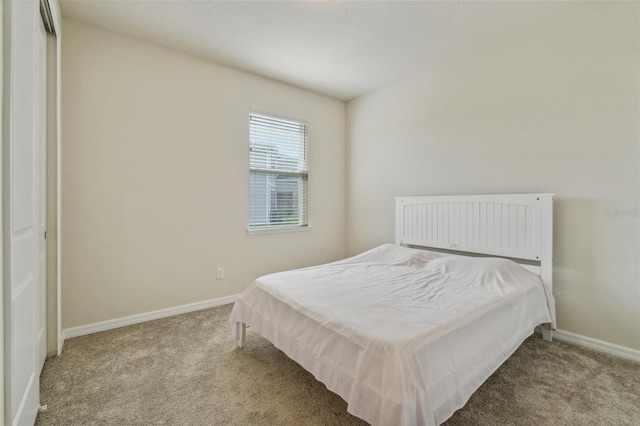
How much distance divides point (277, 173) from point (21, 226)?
2512 mm

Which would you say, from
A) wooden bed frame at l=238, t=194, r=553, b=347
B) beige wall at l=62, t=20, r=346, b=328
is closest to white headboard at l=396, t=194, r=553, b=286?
wooden bed frame at l=238, t=194, r=553, b=347

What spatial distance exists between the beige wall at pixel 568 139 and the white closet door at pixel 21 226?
3106 millimetres

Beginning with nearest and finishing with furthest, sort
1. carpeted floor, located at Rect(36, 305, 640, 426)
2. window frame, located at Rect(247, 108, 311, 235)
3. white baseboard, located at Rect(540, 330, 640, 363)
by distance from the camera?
carpeted floor, located at Rect(36, 305, 640, 426)
white baseboard, located at Rect(540, 330, 640, 363)
window frame, located at Rect(247, 108, 311, 235)

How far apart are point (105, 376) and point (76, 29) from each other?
2650 millimetres

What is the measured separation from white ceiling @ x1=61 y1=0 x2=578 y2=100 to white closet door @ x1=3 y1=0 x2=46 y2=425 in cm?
108

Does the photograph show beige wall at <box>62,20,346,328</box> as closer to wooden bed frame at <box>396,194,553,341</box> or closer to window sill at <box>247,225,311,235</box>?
window sill at <box>247,225,311,235</box>

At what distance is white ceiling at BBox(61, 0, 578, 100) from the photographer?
2193 mm

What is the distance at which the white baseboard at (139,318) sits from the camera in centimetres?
238

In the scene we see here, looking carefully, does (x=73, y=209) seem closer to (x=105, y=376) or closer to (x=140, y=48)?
(x=105, y=376)

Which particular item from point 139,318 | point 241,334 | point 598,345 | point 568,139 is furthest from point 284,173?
point 598,345

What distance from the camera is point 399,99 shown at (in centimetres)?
346

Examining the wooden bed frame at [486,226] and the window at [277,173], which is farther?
the window at [277,173]

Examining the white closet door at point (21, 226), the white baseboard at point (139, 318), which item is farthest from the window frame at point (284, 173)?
the white closet door at point (21, 226)

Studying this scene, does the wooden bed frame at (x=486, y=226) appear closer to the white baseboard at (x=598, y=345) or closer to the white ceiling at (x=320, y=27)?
the white baseboard at (x=598, y=345)
